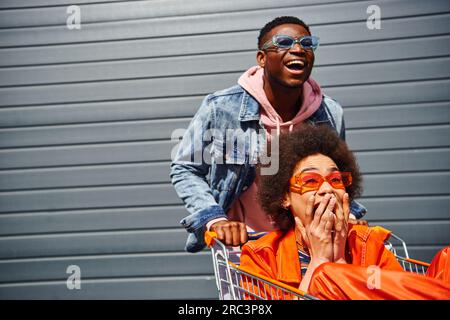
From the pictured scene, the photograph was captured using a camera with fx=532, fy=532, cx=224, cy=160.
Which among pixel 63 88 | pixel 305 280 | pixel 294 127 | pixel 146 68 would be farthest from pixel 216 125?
pixel 63 88

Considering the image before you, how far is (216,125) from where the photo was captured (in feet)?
10.4

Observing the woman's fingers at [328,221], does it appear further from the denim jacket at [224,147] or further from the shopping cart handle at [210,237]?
the denim jacket at [224,147]

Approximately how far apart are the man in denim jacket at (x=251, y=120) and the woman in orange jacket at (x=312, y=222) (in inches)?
12.3

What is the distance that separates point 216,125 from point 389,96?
2.21 meters

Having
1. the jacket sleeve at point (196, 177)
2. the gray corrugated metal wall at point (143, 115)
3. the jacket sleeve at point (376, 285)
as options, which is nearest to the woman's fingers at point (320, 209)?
the jacket sleeve at point (376, 285)

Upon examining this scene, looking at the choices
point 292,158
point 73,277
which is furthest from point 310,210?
point 73,277

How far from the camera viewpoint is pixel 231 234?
2.46 metres

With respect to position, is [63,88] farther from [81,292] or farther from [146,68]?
[81,292]

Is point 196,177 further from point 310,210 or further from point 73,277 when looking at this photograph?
point 73,277

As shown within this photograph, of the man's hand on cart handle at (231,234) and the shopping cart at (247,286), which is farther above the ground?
the man's hand on cart handle at (231,234)

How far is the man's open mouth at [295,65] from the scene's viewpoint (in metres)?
2.92

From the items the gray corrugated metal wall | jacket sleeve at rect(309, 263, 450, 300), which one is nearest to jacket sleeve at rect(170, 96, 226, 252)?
jacket sleeve at rect(309, 263, 450, 300)

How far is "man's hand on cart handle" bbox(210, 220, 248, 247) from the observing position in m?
2.44

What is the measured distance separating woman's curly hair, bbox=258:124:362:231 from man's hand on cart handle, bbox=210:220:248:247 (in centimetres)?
26
